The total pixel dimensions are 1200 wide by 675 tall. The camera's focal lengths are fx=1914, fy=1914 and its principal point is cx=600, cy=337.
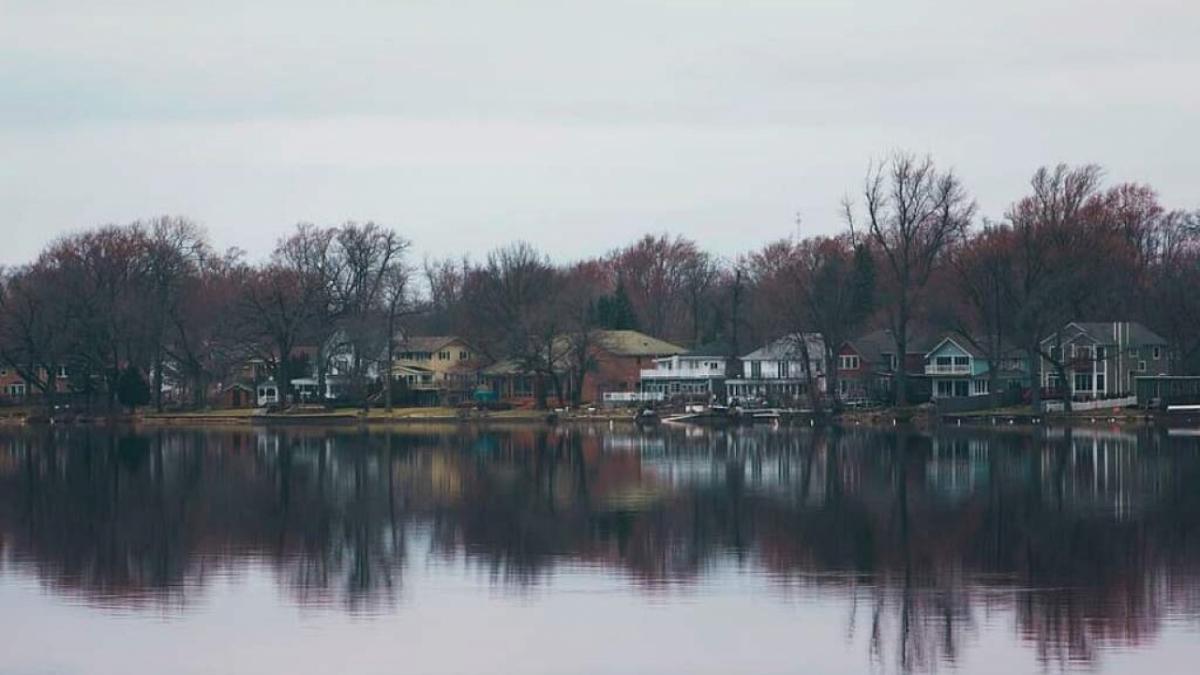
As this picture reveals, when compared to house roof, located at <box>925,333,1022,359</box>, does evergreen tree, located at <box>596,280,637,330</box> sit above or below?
above

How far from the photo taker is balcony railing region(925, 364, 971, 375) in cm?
10719

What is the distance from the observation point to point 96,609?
89.7ft

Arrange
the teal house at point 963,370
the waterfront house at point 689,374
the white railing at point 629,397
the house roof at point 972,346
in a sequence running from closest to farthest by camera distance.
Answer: the house roof at point 972,346
the teal house at point 963,370
the white railing at point 629,397
the waterfront house at point 689,374

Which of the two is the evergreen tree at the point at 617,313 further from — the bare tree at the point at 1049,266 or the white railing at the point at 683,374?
the bare tree at the point at 1049,266

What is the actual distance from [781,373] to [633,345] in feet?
34.1

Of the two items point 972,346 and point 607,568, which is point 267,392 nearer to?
point 972,346

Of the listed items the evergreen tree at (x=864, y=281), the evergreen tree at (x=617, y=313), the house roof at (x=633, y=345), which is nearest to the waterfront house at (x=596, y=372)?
the house roof at (x=633, y=345)

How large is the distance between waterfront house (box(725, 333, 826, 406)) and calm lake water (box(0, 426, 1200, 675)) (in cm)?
4764

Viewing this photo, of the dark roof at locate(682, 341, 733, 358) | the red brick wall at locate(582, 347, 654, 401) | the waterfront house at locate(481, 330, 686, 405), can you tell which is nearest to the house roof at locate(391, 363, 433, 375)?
the waterfront house at locate(481, 330, 686, 405)

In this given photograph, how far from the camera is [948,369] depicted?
353ft

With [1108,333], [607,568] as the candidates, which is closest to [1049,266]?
[1108,333]

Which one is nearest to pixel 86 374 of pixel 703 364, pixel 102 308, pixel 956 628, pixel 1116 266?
pixel 102 308

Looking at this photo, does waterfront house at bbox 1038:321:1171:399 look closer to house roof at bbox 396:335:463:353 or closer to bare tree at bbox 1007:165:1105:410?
bare tree at bbox 1007:165:1105:410

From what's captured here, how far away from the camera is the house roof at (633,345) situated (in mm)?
116812
